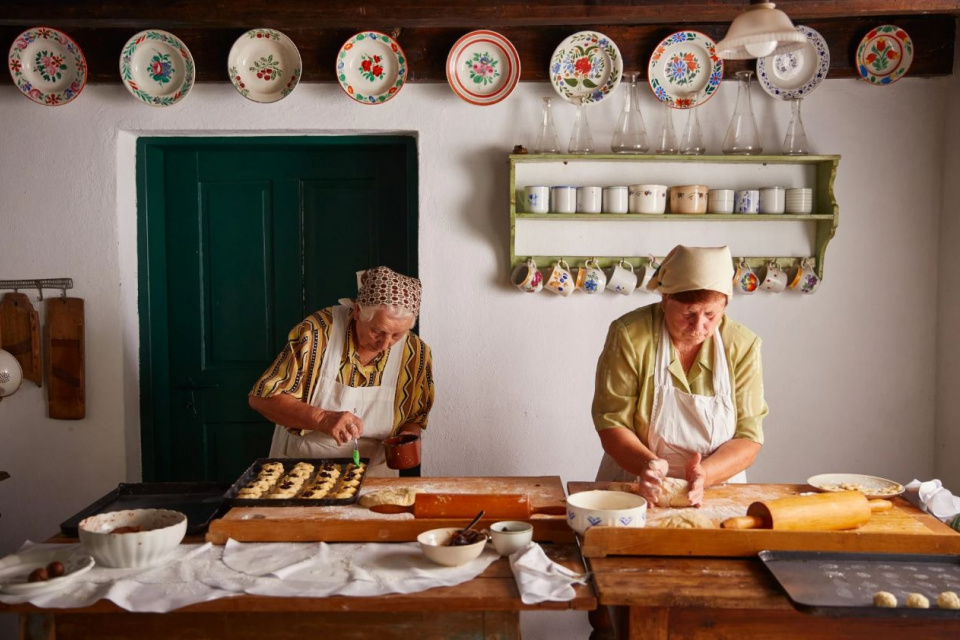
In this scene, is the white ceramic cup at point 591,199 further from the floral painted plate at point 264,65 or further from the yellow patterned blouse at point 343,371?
Result: the floral painted plate at point 264,65

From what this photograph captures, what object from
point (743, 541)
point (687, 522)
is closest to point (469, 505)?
point (687, 522)

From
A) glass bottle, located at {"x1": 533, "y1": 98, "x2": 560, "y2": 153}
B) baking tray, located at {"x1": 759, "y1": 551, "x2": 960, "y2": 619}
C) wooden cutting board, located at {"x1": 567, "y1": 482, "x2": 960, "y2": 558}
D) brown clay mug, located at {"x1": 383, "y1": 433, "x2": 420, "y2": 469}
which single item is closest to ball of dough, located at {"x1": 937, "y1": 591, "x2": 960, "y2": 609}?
baking tray, located at {"x1": 759, "y1": 551, "x2": 960, "y2": 619}

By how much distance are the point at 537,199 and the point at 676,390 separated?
1.26 m

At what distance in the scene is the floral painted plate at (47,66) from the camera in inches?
152

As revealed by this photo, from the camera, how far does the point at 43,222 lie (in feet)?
13.1

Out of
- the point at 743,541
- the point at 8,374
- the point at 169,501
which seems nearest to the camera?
the point at 743,541

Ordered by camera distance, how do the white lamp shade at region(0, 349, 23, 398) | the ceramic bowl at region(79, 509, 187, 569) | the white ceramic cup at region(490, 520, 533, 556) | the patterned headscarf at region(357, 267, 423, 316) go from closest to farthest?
the ceramic bowl at region(79, 509, 187, 569), the white ceramic cup at region(490, 520, 533, 556), the patterned headscarf at region(357, 267, 423, 316), the white lamp shade at region(0, 349, 23, 398)

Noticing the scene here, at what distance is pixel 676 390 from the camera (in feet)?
9.73

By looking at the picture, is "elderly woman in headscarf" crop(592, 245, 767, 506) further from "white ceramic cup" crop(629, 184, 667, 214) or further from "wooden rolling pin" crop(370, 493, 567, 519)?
"white ceramic cup" crop(629, 184, 667, 214)

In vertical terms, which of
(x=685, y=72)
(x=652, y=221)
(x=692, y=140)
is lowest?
(x=652, y=221)

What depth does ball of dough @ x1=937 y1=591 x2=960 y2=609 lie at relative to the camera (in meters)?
1.96

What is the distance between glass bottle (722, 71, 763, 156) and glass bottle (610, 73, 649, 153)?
39 cm

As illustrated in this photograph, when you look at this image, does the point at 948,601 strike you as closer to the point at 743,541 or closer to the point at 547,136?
the point at 743,541

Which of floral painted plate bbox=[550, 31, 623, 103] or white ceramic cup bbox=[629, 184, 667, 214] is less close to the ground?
floral painted plate bbox=[550, 31, 623, 103]
